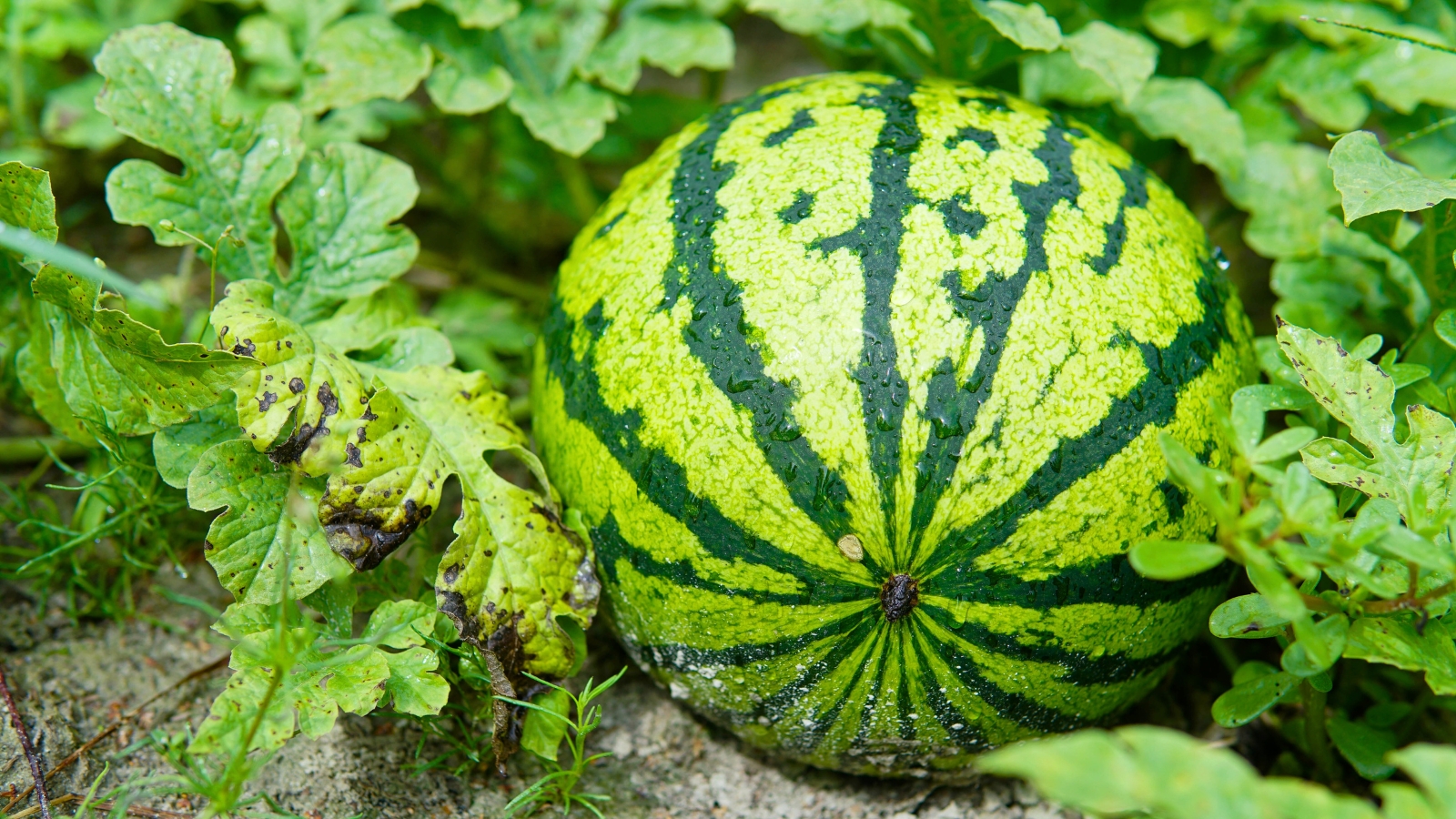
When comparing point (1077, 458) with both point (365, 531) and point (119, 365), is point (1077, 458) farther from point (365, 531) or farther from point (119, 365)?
point (119, 365)

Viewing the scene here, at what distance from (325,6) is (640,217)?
130 cm

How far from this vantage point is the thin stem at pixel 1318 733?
6.62 ft

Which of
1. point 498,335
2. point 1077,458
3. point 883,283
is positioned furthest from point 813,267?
point 498,335

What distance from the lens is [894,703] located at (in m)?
1.91

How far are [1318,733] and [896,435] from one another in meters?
1.12

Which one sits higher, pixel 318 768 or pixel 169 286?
pixel 169 286

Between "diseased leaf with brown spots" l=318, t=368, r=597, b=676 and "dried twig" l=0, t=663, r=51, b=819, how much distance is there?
71 cm

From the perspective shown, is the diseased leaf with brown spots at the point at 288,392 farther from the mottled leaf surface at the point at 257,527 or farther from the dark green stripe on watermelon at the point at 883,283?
the dark green stripe on watermelon at the point at 883,283

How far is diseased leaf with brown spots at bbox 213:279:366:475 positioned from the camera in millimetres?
1884

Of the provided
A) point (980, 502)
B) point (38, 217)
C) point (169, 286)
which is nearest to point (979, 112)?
point (980, 502)

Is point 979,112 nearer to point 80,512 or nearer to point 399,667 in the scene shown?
point 399,667

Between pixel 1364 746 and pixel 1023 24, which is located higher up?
pixel 1023 24

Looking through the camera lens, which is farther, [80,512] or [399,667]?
[80,512]

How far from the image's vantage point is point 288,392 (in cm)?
191
